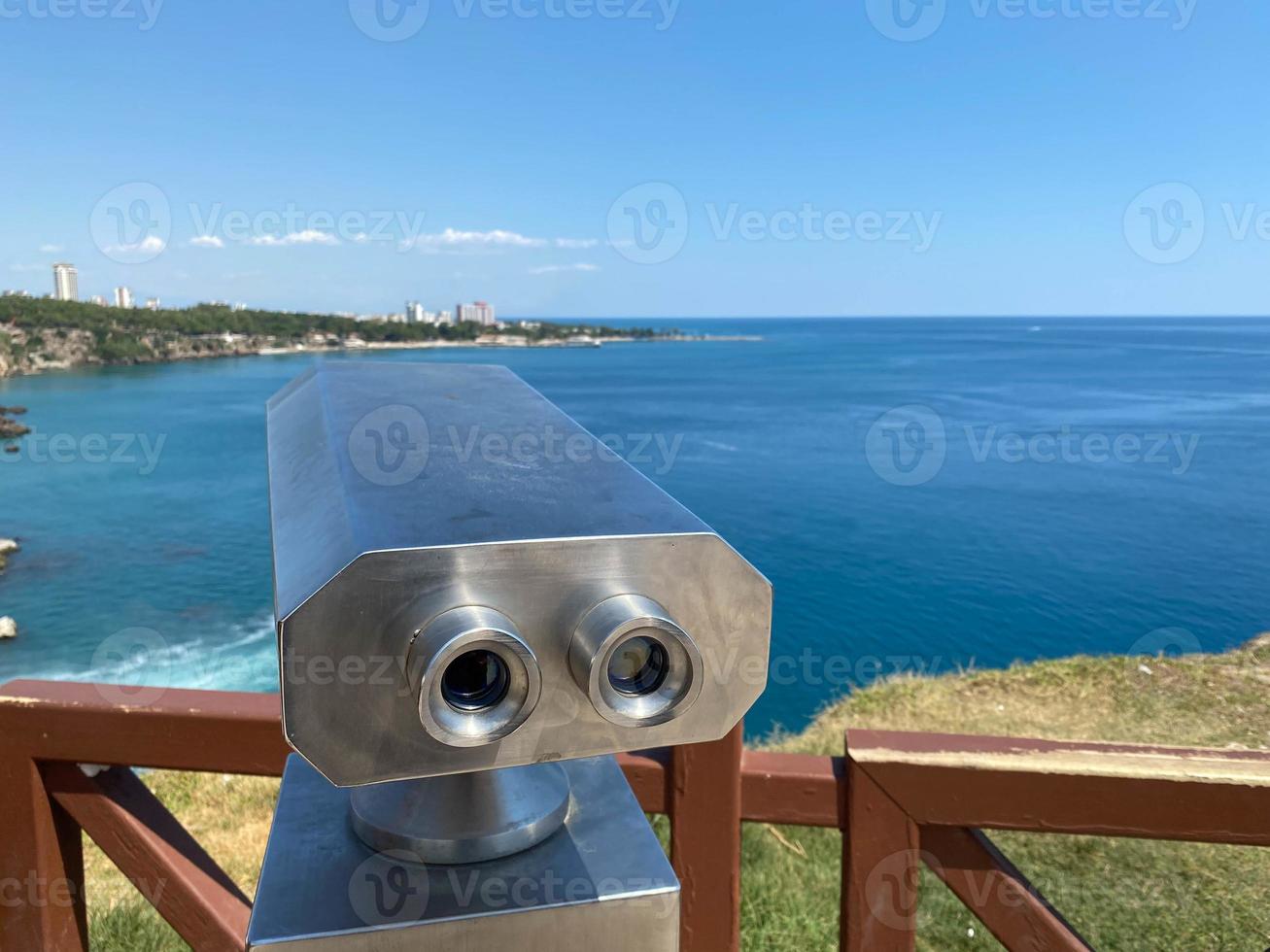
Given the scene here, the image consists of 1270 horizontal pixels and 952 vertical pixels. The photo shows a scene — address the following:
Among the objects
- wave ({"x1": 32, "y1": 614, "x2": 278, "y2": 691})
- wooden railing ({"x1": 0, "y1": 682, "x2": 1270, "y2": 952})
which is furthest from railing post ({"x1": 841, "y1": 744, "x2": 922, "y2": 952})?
wave ({"x1": 32, "y1": 614, "x2": 278, "y2": 691})

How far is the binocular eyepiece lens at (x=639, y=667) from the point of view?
730 mm


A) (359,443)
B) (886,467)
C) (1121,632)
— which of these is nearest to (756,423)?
(886,467)

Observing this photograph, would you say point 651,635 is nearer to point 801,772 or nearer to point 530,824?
point 530,824

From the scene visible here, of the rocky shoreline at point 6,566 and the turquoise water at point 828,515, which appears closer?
the turquoise water at point 828,515

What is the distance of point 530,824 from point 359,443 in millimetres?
438

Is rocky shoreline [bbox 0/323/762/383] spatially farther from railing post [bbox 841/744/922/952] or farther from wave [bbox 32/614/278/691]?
railing post [bbox 841/744/922/952]

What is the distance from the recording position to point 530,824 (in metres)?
0.95

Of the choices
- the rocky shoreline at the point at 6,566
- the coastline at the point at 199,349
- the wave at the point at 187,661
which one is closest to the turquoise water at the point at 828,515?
the wave at the point at 187,661

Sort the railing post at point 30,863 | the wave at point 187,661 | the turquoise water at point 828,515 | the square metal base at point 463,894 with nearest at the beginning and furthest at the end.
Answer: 1. the square metal base at point 463,894
2. the railing post at point 30,863
3. the wave at point 187,661
4. the turquoise water at point 828,515

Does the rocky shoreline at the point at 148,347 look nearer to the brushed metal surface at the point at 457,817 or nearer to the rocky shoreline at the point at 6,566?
→ the rocky shoreline at the point at 6,566

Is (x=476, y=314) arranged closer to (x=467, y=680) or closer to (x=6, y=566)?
(x=6, y=566)

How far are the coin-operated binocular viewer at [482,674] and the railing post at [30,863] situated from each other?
99 cm

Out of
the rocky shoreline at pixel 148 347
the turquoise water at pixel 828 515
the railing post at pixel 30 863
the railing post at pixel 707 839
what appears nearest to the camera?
the railing post at pixel 707 839

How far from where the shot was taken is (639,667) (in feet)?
2.46
